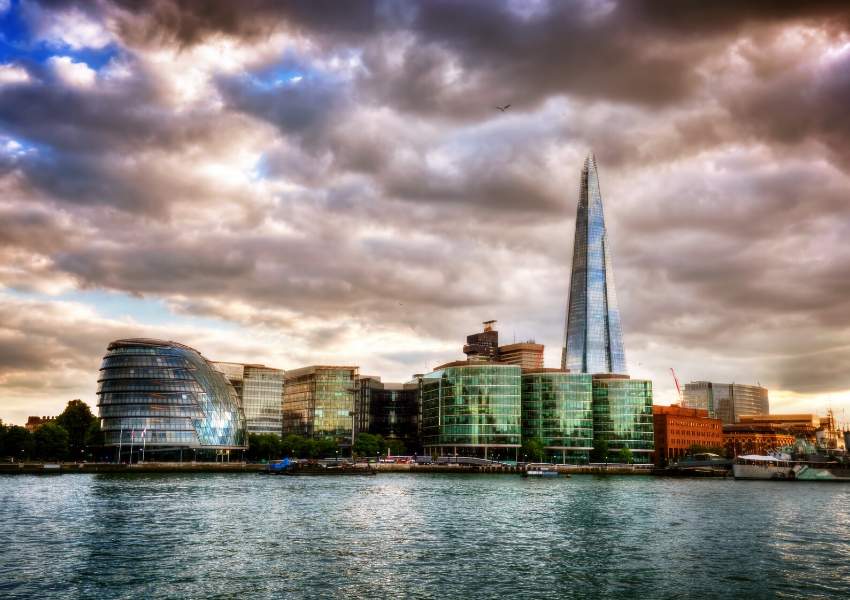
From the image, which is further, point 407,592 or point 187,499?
point 187,499

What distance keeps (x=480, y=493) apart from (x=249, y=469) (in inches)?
3670

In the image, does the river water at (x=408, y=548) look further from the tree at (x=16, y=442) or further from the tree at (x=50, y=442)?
the tree at (x=16, y=442)

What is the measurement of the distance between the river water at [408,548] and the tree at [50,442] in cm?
8830

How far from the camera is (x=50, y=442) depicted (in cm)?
18512

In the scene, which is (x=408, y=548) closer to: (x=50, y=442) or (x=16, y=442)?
(x=50, y=442)

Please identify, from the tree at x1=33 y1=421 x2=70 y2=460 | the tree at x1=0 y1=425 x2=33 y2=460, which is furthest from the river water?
the tree at x1=0 y1=425 x2=33 y2=460

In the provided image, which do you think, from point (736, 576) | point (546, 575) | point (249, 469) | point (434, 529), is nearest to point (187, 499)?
point (434, 529)

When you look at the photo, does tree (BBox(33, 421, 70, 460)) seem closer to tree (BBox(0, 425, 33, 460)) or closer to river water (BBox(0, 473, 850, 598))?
tree (BBox(0, 425, 33, 460))

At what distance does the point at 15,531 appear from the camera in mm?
65875

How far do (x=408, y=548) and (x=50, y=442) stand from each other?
507ft

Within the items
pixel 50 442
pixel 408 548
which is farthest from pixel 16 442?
pixel 408 548

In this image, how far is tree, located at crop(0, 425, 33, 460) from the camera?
18500 cm

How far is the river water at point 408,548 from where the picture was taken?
4497 cm

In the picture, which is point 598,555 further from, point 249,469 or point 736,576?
point 249,469
